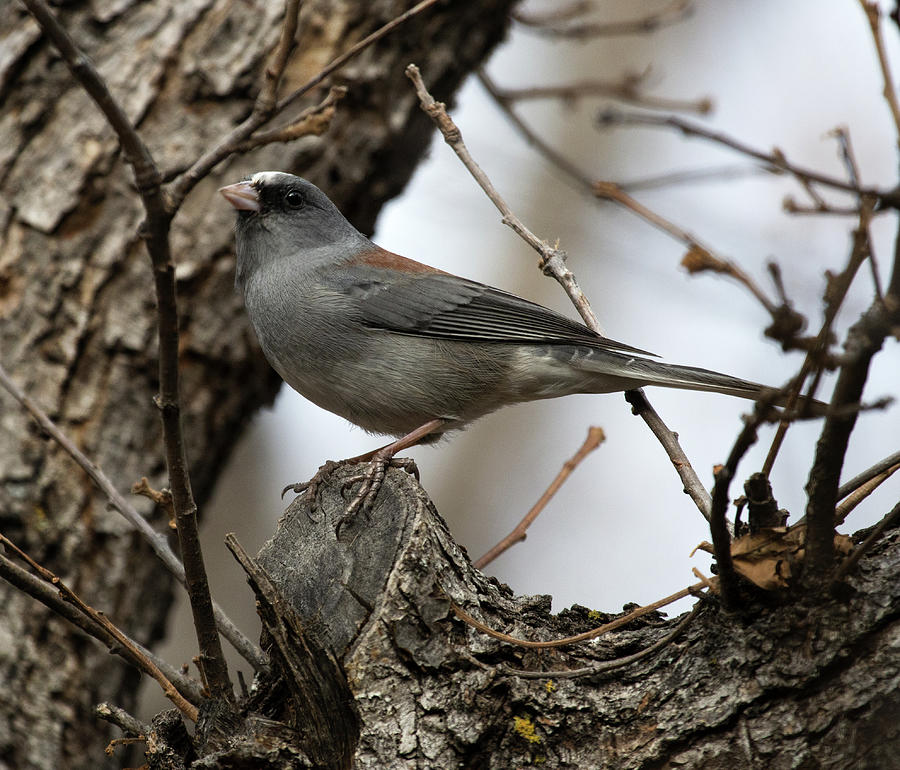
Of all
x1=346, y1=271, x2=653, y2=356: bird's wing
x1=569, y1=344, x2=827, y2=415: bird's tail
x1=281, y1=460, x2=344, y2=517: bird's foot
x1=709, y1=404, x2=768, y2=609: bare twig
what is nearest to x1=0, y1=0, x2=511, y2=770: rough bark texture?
x1=346, y1=271, x2=653, y2=356: bird's wing

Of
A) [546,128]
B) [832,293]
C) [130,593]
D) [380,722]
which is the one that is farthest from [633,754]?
[546,128]

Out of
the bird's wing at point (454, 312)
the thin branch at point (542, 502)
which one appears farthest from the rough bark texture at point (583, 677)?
the bird's wing at point (454, 312)

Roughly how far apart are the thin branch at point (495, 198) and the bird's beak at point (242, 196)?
1.16 metres

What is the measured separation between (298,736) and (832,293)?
1453 millimetres

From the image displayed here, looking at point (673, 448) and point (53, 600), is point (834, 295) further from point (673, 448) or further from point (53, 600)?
point (53, 600)

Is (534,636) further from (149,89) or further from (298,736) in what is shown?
(149,89)

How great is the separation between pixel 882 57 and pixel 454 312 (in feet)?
7.25

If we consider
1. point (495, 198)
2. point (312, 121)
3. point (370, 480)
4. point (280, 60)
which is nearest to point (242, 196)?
point (495, 198)

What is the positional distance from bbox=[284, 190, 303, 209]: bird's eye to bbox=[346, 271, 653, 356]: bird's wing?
463 mm

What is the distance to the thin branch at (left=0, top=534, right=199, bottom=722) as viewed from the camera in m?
1.96

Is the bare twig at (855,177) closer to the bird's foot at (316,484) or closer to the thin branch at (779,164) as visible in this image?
the thin branch at (779,164)

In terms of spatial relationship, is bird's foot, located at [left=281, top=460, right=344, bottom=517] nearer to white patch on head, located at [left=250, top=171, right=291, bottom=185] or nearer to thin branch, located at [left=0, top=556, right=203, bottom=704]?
thin branch, located at [left=0, top=556, right=203, bottom=704]

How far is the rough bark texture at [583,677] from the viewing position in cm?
179

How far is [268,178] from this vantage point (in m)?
3.67
